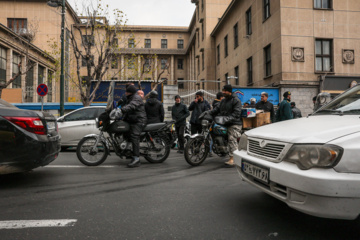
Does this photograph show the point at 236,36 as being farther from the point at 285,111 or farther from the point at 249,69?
the point at 285,111

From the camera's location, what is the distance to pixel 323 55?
1592 cm

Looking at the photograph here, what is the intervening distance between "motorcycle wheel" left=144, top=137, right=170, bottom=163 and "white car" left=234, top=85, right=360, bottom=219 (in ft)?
12.8

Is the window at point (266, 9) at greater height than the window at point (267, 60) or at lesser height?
greater

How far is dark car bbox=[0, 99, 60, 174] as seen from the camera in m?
4.16

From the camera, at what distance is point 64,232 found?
2717 millimetres

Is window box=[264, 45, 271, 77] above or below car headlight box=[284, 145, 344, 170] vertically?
above

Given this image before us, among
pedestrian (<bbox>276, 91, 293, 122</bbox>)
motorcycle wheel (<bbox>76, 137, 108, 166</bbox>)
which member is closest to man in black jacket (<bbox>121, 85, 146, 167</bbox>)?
motorcycle wheel (<bbox>76, 137, 108, 166</bbox>)

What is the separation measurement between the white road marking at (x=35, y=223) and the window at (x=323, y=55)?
1603 cm

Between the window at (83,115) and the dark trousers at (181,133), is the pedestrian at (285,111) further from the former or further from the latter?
the window at (83,115)

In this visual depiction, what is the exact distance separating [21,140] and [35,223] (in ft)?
5.67

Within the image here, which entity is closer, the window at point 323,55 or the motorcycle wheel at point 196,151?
the motorcycle wheel at point 196,151

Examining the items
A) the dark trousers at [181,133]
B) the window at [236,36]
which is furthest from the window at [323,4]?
the dark trousers at [181,133]

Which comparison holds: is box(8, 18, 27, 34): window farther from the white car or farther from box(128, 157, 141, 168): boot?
the white car

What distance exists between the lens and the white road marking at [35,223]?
2.86 metres
